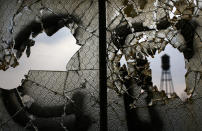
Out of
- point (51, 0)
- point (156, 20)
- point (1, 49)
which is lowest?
point (1, 49)

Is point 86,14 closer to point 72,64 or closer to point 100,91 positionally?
point 72,64

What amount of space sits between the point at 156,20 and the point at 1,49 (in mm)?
778

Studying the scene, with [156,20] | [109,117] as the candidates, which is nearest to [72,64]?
[109,117]

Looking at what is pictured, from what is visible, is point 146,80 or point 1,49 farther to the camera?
point 1,49

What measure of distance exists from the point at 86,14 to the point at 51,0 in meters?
0.20

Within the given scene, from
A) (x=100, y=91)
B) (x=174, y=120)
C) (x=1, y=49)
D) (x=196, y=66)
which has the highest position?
(x=1, y=49)

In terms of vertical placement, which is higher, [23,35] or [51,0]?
[51,0]

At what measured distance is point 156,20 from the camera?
1.17m

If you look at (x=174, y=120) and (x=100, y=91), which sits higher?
(x=100, y=91)

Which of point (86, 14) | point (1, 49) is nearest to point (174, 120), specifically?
point (86, 14)

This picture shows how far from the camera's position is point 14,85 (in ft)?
3.99

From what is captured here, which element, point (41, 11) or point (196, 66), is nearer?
point (196, 66)

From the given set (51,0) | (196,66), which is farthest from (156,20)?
(51,0)

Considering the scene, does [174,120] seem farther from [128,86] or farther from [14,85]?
[14,85]
